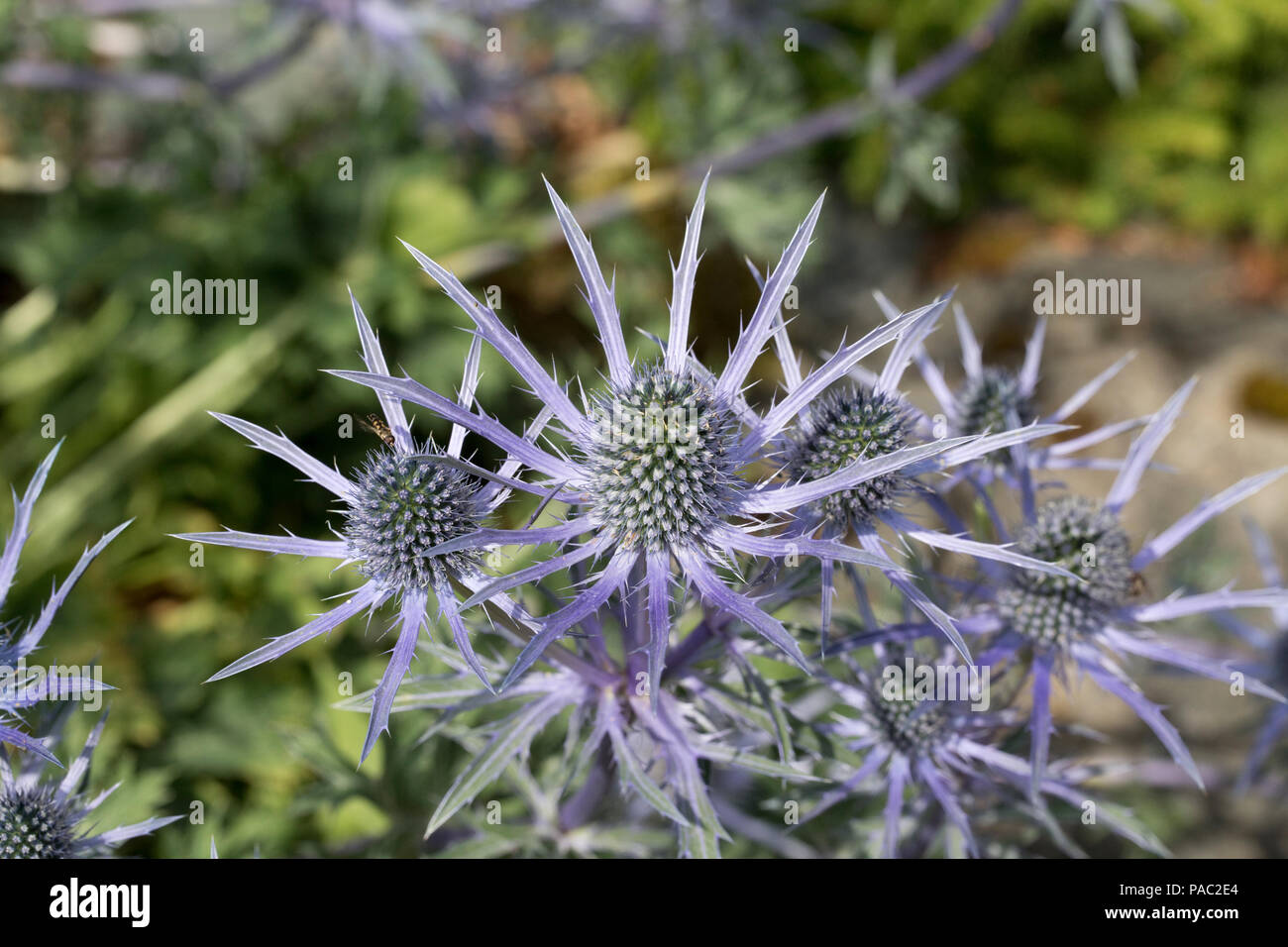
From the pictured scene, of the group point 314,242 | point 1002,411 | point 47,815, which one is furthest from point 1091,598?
point 314,242

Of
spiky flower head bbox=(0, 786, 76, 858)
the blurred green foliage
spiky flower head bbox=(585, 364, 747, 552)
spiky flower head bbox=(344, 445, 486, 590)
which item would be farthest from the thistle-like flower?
the blurred green foliage

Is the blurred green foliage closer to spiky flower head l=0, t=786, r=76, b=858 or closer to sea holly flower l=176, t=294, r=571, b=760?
spiky flower head l=0, t=786, r=76, b=858

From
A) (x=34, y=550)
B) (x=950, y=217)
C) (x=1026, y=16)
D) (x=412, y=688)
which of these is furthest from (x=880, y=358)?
(x=34, y=550)

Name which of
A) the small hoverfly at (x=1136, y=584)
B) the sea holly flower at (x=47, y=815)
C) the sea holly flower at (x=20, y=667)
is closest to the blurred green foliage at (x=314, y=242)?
the sea holly flower at (x=47, y=815)

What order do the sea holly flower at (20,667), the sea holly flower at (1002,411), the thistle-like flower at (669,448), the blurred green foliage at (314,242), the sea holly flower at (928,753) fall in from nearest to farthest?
the thistle-like flower at (669,448) → the sea holly flower at (20,667) → the sea holly flower at (928,753) → the sea holly flower at (1002,411) → the blurred green foliage at (314,242)

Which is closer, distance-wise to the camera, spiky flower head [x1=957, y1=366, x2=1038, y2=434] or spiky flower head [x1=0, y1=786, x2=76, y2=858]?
spiky flower head [x1=0, y1=786, x2=76, y2=858]

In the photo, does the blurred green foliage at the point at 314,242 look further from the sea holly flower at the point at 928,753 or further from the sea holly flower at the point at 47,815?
the sea holly flower at the point at 928,753
